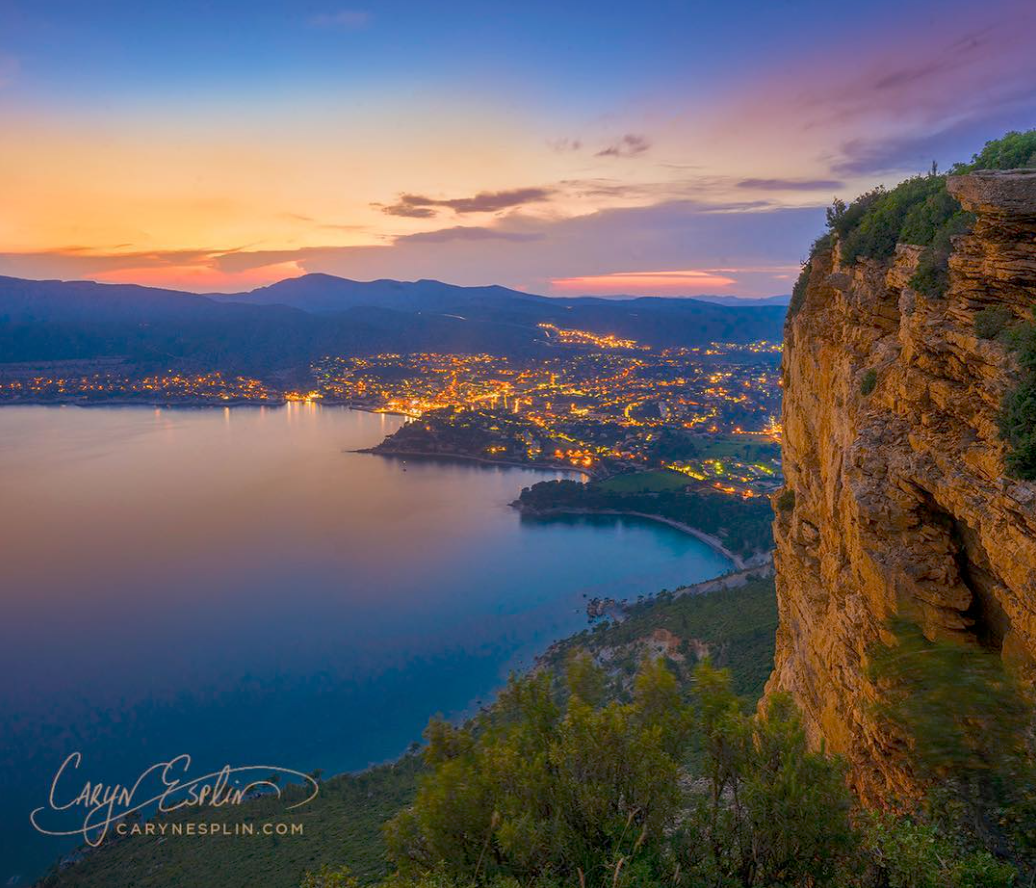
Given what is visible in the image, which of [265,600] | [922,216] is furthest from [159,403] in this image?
[922,216]

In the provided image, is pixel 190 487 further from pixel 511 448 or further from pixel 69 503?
pixel 511 448

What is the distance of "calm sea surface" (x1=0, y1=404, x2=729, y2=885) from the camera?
1996 centimetres

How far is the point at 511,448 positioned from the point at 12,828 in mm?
42115

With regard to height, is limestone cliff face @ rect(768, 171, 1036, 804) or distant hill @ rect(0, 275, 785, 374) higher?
distant hill @ rect(0, 275, 785, 374)

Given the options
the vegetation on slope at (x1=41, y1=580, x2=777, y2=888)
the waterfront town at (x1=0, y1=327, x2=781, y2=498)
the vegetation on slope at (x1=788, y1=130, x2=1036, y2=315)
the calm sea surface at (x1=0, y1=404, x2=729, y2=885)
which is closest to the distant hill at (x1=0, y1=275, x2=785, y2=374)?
the waterfront town at (x1=0, y1=327, x2=781, y2=498)

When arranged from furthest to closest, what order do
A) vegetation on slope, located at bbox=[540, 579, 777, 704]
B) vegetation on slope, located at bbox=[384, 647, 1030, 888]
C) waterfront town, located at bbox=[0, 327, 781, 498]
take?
waterfront town, located at bbox=[0, 327, 781, 498], vegetation on slope, located at bbox=[540, 579, 777, 704], vegetation on slope, located at bbox=[384, 647, 1030, 888]

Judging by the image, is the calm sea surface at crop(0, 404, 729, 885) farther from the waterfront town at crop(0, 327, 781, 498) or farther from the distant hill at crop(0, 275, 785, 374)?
the distant hill at crop(0, 275, 785, 374)

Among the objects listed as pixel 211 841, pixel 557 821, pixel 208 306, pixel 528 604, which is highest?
pixel 208 306

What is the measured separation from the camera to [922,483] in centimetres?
455

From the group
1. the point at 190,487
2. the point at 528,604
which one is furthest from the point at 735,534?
the point at 190,487

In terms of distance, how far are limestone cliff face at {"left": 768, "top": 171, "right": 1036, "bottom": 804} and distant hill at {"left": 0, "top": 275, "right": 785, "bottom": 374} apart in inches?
4195

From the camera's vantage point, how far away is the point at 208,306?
578 feet

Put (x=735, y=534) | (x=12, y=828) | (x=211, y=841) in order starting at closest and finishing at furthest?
(x=211, y=841) < (x=12, y=828) < (x=735, y=534)

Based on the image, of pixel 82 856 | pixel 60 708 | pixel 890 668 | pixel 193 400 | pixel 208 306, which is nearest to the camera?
pixel 890 668
